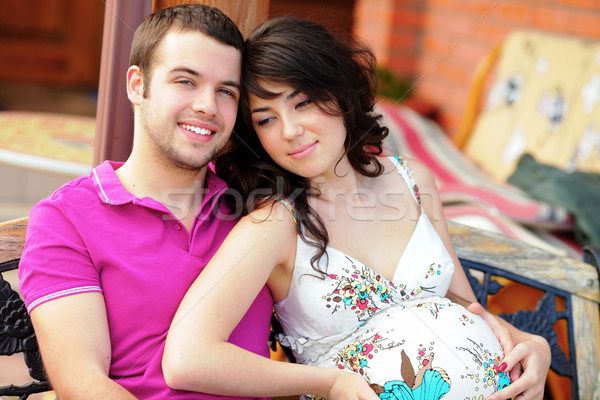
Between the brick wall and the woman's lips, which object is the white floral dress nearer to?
the woman's lips

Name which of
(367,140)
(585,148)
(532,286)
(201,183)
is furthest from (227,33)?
(585,148)

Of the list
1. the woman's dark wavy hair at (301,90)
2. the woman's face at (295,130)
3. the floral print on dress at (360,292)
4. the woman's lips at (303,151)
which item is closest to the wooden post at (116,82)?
the woman's dark wavy hair at (301,90)

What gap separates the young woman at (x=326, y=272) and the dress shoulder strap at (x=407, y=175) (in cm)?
2

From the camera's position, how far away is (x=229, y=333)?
1555 mm

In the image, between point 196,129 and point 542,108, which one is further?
point 542,108

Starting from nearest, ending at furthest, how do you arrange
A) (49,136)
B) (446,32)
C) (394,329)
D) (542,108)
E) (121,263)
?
(121,263), (394,329), (49,136), (542,108), (446,32)

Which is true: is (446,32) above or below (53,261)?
above

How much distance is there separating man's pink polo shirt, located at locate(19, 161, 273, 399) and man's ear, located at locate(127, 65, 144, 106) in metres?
0.21

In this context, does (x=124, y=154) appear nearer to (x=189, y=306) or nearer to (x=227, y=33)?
(x=227, y=33)

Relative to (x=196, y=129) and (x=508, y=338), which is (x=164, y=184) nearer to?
(x=196, y=129)

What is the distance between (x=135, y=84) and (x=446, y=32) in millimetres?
3879

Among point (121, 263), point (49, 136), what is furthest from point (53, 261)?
point (49, 136)

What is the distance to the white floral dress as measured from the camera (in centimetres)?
163

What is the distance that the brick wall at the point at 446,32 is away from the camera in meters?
4.42
